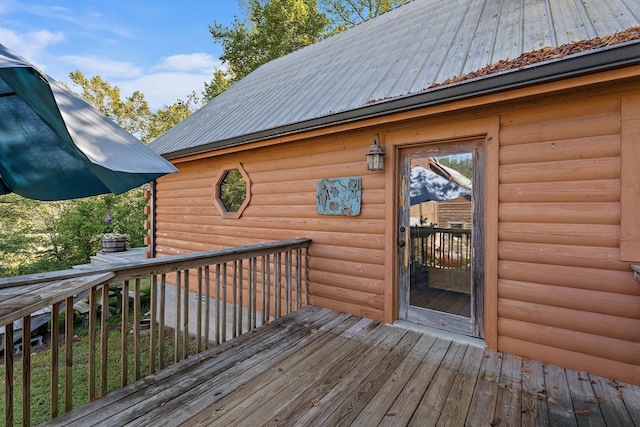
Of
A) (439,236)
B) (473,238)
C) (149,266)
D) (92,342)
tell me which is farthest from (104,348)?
(473,238)

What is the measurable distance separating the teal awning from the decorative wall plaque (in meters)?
2.23

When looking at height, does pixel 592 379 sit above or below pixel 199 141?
below

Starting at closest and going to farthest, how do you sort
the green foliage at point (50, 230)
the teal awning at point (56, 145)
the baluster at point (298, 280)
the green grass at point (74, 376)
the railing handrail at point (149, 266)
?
the teal awning at point (56, 145) → the railing handrail at point (149, 266) → the baluster at point (298, 280) → the green grass at point (74, 376) → the green foliage at point (50, 230)

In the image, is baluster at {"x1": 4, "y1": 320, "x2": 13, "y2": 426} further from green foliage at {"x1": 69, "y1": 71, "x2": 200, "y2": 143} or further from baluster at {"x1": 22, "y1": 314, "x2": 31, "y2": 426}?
green foliage at {"x1": 69, "y1": 71, "x2": 200, "y2": 143}

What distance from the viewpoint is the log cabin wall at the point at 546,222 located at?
219cm

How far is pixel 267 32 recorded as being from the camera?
14.2 meters

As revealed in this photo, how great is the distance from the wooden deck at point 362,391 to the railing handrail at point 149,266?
30.7 inches

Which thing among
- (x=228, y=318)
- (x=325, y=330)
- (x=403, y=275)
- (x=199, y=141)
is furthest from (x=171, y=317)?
(x=403, y=275)

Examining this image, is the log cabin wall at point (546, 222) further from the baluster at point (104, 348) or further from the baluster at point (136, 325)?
the baluster at point (104, 348)

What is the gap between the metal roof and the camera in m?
2.79

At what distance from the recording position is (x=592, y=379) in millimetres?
2205

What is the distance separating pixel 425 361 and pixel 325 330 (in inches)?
40.2

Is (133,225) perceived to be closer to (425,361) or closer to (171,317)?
(171,317)

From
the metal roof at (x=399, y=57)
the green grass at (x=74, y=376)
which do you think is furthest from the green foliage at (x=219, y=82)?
the green grass at (x=74, y=376)
